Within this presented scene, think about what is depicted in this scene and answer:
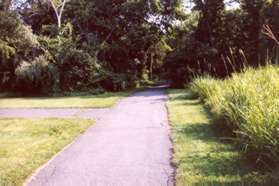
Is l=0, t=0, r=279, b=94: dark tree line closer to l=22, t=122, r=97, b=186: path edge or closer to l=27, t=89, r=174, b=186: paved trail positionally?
l=27, t=89, r=174, b=186: paved trail

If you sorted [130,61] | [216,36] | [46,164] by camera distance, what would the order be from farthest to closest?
[130,61], [216,36], [46,164]

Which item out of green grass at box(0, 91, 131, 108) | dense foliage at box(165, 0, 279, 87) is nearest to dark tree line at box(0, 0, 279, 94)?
dense foliage at box(165, 0, 279, 87)

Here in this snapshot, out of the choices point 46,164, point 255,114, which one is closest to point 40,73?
point 46,164

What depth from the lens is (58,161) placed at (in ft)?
20.6

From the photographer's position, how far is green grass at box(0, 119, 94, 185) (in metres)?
5.70

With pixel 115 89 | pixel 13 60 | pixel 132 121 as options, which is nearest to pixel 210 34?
pixel 115 89

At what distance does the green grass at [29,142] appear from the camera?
570 cm

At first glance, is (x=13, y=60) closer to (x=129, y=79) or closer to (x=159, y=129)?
(x=129, y=79)

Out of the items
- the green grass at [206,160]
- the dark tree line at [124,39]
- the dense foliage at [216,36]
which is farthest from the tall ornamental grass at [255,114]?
the dense foliage at [216,36]

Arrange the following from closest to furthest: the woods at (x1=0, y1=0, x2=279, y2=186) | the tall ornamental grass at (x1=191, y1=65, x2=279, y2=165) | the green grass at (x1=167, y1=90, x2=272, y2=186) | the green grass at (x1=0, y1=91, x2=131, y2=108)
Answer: the green grass at (x1=167, y1=90, x2=272, y2=186), the tall ornamental grass at (x1=191, y1=65, x2=279, y2=165), the woods at (x1=0, y1=0, x2=279, y2=186), the green grass at (x1=0, y1=91, x2=131, y2=108)

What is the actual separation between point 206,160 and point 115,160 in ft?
5.00

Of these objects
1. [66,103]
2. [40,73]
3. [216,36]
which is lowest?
[66,103]

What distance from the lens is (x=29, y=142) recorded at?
7914 millimetres

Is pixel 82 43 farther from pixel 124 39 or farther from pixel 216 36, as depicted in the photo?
pixel 216 36
